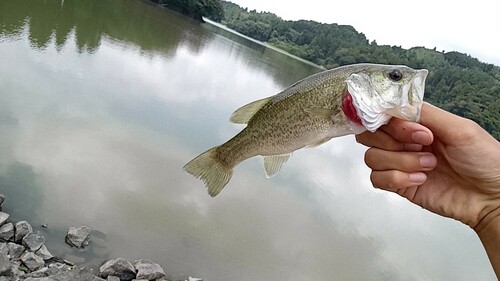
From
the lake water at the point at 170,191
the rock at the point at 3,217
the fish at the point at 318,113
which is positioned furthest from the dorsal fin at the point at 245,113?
the rock at the point at 3,217

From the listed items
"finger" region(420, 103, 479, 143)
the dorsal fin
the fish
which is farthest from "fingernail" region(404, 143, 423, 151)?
the dorsal fin

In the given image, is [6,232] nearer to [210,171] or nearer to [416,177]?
[210,171]

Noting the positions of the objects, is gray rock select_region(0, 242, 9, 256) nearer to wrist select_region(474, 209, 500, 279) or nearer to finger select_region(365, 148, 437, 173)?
finger select_region(365, 148, 437, 173)

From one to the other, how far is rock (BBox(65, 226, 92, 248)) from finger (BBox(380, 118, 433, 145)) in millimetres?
7065

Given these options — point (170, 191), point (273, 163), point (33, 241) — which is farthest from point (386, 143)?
point (170, 191)

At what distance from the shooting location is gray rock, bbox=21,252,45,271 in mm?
6730

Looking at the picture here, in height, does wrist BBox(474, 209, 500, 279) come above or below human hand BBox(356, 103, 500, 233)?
below

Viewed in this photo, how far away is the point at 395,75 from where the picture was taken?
212cm

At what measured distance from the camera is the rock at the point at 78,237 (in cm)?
783

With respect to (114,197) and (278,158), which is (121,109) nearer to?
(114,197)

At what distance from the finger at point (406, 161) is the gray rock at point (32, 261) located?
629 cm

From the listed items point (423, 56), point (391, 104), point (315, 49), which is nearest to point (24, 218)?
point (391, 104)

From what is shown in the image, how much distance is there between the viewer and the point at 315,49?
86688mm

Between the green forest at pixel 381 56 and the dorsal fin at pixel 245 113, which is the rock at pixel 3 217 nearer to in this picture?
the dorsal fin at pixel 245 113
